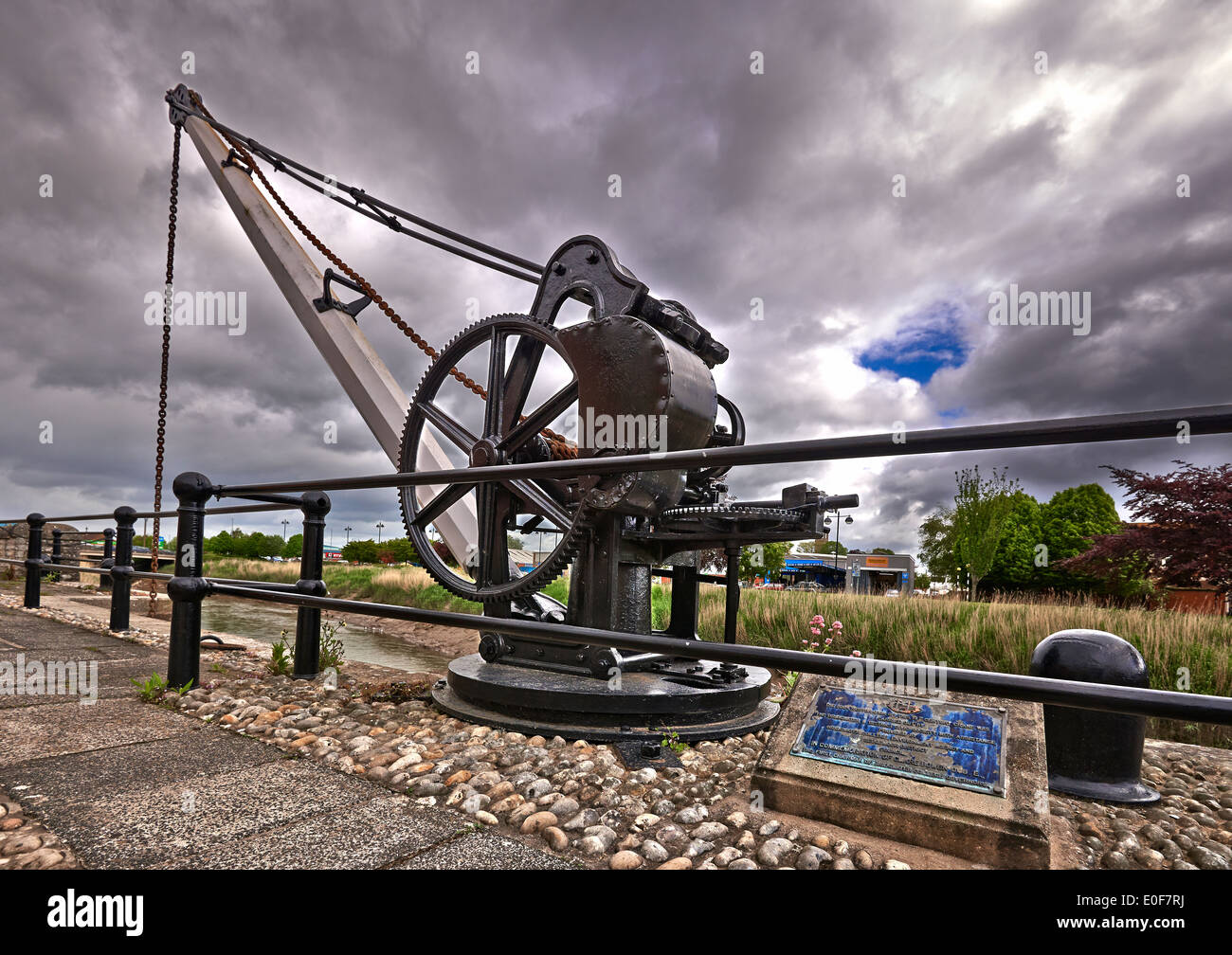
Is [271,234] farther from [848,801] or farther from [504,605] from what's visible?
[848,801]

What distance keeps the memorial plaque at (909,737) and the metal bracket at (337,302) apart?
6.29m

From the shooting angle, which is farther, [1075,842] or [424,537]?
[424,537]

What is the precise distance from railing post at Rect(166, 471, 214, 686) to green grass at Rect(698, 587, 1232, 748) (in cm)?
473

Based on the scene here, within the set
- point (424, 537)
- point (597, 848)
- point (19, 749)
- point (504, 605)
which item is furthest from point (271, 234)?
point (597, 848)

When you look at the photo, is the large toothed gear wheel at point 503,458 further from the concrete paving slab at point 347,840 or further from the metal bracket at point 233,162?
the metal bracket at point 233,162

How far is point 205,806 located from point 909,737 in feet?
6.83

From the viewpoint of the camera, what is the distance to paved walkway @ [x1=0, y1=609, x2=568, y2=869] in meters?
1.39

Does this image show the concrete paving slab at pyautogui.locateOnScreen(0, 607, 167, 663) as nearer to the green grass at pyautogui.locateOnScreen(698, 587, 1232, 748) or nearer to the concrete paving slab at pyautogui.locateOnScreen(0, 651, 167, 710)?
the concrete paving slab at pyautogui.locateOnScreen(0, 651, 167, 710)

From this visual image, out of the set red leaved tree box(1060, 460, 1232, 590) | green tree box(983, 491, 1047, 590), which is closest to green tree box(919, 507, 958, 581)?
green tree box(983, 491, 1047, 590)

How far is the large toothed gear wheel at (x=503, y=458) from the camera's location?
357 centimetres

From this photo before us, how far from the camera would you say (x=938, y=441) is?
1.17m

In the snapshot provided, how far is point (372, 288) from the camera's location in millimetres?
7082

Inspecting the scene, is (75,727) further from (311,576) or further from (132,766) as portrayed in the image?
(311,576)
